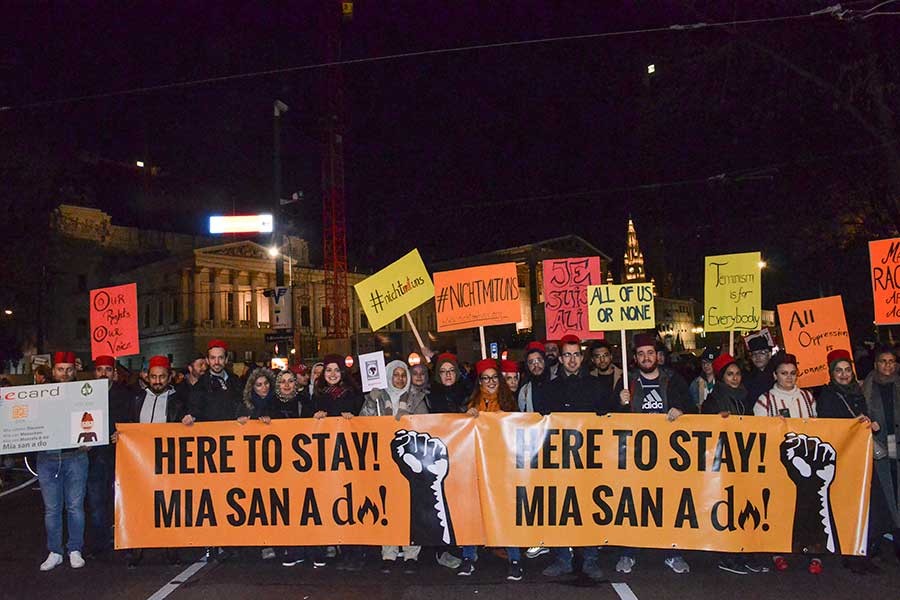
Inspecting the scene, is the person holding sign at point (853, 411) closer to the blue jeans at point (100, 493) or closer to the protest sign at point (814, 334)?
the protest sign at point (814, 334)

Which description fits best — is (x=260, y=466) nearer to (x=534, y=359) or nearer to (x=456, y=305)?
(x=534, y=359)

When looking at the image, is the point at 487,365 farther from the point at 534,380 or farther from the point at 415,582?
the point at 415,582

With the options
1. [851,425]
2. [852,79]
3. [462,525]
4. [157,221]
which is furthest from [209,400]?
[157,221]

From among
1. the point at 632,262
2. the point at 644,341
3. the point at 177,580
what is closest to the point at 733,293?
the point at 644,341

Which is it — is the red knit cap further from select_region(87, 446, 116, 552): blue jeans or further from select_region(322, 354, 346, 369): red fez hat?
select_region(322, 354, 346, 369): red fez hat

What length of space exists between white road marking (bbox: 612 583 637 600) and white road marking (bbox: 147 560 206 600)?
10.9 ft

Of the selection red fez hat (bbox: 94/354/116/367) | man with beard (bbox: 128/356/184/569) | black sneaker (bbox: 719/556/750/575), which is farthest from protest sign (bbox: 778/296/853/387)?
red fez hat (bbox: 94/354/116/367)

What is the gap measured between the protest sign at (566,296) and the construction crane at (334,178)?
3799 centimetres

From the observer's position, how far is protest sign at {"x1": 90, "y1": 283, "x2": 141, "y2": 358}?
907cm

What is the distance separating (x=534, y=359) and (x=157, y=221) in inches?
2848

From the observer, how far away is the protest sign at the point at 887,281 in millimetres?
8617

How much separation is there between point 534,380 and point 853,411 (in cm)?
299

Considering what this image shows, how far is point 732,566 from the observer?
602 cm

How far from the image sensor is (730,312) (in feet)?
30.3
